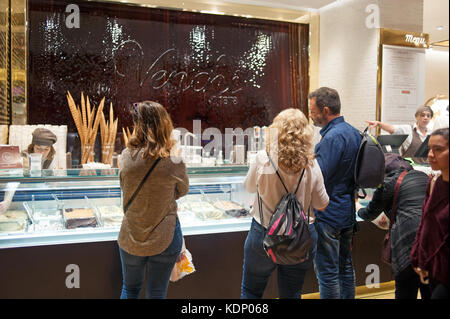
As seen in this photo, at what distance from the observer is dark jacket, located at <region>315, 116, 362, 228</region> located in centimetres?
253

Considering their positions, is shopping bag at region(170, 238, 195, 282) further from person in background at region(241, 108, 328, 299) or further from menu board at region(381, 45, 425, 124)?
menu board at region(381, 45, 425, 124)

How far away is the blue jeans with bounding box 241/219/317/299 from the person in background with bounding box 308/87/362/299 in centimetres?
36

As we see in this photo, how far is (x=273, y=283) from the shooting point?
3119mm

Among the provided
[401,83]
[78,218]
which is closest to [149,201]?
[78,218]

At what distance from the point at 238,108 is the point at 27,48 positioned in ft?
8.79

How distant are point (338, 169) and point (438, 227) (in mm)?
1012

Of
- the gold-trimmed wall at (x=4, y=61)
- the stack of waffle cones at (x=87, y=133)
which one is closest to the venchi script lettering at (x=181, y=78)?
the stack of waffle cones at (x=87, y=133)

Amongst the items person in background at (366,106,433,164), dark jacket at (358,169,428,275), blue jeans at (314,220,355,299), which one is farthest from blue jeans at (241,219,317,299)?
person in background at (366,106,433,164)

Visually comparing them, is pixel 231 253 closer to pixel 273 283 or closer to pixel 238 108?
pixel 273 283

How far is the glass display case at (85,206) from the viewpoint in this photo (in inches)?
105

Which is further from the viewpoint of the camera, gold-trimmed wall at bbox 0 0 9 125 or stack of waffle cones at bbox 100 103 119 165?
gold-trimmed wall at bbox 0 0 9 125

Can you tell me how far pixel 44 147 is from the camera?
3469 millimetres

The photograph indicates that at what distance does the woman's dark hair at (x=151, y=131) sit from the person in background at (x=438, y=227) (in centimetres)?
122

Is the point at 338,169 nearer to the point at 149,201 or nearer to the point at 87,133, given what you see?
the point at 149,201
